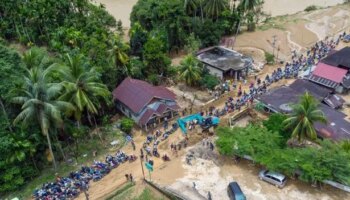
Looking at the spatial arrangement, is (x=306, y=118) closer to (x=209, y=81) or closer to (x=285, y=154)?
(x=285, y=154)

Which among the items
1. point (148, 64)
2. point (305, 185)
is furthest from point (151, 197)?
point (148, 64)

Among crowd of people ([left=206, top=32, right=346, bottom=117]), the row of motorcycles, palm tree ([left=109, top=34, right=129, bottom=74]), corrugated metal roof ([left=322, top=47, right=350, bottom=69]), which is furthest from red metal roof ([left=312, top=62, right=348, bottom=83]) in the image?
the row of motorcycles

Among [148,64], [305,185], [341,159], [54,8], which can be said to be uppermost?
[54,8]

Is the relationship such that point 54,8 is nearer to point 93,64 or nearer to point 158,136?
point 93,64

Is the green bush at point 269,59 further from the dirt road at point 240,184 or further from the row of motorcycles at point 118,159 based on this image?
the row of motorcycles at point 118,159

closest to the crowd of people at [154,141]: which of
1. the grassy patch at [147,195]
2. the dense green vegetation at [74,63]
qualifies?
the dense green vegetation at [74,63]

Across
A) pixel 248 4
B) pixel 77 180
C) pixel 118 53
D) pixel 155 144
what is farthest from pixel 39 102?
pixel 248 4
